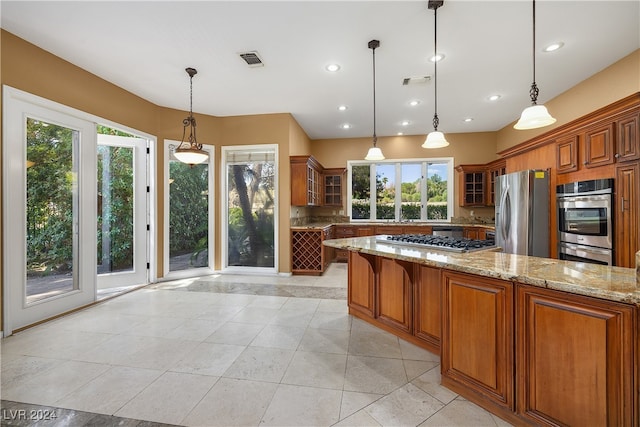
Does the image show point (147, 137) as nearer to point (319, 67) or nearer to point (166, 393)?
point (319, 67)

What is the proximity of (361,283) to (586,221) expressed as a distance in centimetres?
281

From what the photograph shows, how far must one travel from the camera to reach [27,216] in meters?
2.83

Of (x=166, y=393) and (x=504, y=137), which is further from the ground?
(x=504, y=137)

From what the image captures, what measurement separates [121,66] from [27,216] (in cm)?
205

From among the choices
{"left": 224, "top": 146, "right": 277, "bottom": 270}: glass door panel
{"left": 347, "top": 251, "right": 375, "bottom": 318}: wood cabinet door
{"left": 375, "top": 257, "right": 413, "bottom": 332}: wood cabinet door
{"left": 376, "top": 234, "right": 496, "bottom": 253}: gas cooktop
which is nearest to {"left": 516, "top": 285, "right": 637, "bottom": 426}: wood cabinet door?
{"left": 376, "top": 234, "right": 496, "bottom": 253}: gas cooktop

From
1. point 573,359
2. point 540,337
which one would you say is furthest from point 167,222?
point 573,359

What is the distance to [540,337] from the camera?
1.34 m

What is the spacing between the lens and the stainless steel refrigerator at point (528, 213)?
3764mm

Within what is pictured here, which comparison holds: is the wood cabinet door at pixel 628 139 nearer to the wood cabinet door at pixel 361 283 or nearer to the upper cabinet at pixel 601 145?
the upper cabinet at pixel 601 145

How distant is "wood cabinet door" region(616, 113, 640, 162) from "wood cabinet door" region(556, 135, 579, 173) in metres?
0.57

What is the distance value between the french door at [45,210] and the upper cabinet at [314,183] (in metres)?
3.00

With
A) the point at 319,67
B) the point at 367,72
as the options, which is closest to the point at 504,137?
the point at 367,72

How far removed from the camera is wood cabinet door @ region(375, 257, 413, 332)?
2434 mm

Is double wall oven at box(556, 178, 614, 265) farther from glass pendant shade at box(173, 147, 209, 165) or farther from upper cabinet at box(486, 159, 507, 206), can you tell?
glass pendant shade at box(173, 147, 209, 165)
